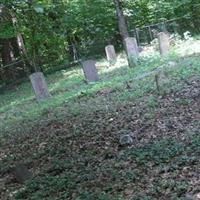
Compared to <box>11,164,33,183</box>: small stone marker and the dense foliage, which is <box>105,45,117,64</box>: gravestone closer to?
the dense foliage

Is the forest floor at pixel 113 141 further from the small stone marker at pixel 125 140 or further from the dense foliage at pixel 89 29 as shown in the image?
the dense foliage at pixel 89 29

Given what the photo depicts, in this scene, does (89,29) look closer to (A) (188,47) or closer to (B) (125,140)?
(A) (188,47)

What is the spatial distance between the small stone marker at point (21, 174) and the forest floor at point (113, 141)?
3.9 inches

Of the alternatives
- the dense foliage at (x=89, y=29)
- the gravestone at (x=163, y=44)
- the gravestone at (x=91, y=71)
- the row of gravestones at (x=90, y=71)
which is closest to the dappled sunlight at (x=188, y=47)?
the gravestone at (x=163, y=44)

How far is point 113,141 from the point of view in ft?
29.2

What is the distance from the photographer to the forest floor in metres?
6.80

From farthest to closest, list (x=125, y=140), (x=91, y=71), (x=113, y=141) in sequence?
1. (x=91, y=71)
2. (x=113, y=141)
3. (x=125, y=140)

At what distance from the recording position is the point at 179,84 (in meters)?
11.8

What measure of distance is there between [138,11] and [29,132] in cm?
1856

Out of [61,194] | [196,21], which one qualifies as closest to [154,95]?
[61,194]

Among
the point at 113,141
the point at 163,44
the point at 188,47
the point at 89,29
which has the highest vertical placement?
the point at 89,29

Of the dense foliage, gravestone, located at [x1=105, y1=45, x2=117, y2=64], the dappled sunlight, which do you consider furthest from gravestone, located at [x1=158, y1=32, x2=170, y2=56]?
the dense foliage

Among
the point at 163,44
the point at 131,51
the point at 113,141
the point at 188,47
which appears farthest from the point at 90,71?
the point at 113,141

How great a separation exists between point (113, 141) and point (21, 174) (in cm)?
192
